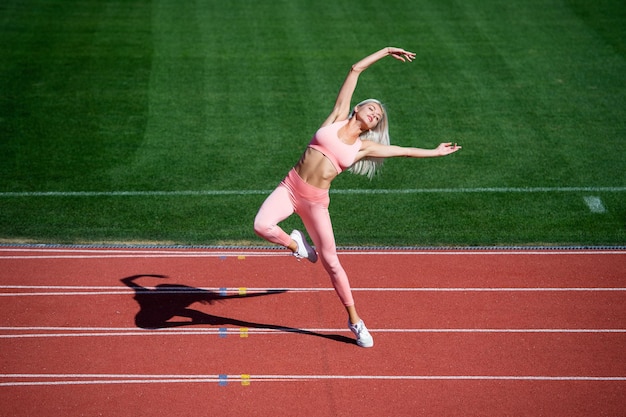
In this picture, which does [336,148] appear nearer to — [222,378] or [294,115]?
[222,378]

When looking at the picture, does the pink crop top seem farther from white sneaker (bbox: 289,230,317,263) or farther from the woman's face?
white sneaker (bbox: 289,230,317,263)

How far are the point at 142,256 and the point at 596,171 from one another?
20.8 ft

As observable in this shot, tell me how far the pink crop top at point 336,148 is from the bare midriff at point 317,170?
0.04 m

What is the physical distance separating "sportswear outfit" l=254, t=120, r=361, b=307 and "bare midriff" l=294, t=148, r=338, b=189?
0.03m

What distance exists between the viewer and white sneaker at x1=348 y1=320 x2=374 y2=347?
7550mm

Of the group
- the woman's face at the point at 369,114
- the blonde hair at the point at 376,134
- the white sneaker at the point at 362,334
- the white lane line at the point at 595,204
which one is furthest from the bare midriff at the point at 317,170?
the white lane line at the point at 595,204

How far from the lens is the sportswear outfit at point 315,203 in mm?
7113

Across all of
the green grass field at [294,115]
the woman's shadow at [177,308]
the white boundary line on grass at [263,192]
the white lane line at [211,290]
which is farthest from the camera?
the white boundary line on grass at [263,192]

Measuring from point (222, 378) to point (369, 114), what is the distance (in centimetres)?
271

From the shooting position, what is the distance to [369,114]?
7078 mm

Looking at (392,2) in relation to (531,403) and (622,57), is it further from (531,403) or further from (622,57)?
Answer: (531,403)

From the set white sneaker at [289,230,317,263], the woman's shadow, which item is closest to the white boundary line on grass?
the woman's shadow

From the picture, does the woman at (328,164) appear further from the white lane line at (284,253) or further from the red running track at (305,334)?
the white lane line at (284,253)

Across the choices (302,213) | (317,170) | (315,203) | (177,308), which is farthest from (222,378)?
(317,170)
